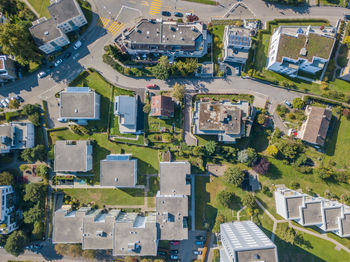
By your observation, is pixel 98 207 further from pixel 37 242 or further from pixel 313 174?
pixel 313 174

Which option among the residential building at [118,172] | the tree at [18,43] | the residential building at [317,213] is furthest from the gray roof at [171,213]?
the tree at [18,43]

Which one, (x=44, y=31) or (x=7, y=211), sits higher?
(x=44, y=31)

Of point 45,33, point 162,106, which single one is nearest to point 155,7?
point 162,106

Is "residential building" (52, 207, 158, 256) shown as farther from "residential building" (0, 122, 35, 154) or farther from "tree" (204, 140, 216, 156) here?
"tree" (204, 140, 216, 156)

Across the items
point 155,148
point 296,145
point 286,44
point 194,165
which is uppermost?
point 286,44

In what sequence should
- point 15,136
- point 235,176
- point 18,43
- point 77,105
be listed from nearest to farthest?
point 18,43 → point 77,105 → point 235,176 → point 15,136

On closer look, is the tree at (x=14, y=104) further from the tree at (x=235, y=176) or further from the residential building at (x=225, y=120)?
the tree at (x=235, y=176)

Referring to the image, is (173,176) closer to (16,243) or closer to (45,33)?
(16,243)

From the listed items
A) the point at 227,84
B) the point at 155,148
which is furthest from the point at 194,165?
the point at 227,84
